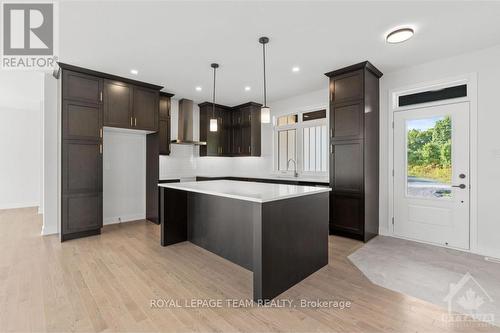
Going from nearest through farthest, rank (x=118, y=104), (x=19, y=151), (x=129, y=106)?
(x=118, y=104), (x=129, y=106), (x=19, y=151)

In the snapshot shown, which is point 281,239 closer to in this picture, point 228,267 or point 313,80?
point 228,267

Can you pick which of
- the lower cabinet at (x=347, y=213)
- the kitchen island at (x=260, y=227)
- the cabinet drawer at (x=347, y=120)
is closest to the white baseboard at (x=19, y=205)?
the kitchen island at (x=260, y=227)

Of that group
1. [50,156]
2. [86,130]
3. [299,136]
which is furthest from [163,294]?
[299,136]

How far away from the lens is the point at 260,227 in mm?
2107

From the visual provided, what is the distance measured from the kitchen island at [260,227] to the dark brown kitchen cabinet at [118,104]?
5.89 feet

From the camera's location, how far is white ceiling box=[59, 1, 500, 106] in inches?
95.3

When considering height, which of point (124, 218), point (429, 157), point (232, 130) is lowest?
point (124, 218)

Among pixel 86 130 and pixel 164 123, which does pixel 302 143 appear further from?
pixel 86 130

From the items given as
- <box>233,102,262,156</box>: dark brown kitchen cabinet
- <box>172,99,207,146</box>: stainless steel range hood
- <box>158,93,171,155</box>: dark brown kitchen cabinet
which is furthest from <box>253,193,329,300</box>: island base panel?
<box>172,99,207,146</box>: stainless steel range hood

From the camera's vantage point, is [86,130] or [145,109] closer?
[86,130]

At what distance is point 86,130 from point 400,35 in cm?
483

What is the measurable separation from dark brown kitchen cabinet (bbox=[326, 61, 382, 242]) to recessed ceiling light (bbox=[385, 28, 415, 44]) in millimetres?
727

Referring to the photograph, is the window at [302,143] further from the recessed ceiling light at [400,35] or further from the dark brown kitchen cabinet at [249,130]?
the recessed ceiling light at [400,35]

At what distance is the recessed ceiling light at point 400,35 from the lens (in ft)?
9.07
